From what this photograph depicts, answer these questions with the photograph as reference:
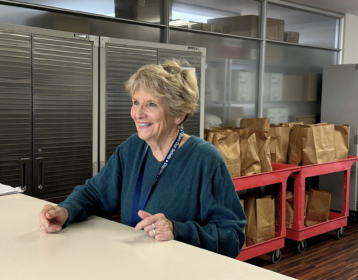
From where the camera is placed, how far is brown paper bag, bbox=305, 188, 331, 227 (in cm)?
451

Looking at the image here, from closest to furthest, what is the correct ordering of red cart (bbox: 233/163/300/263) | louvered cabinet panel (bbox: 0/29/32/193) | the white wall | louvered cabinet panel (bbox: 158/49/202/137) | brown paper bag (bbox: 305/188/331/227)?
louvered cabinet panel (bbox: 0/29/32/193) < louvered cabinet panel (bbox: 158/49/202/137) < red cart (bbox: 233/163/300/263) < brown paper bag (bbox: 305/188/331/227) < the white wall

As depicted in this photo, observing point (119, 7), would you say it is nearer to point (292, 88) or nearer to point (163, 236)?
point (292, 88)

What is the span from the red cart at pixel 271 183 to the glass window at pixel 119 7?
1.78 meters

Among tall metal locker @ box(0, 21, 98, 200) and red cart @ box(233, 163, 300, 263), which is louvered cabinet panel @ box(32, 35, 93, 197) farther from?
red cart @ box(233, 163, 300, 263)

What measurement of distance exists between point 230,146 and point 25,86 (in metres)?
1.72

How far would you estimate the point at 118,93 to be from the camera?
122 inches

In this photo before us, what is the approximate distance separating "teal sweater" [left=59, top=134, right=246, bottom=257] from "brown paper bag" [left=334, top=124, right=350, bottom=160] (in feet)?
10.7

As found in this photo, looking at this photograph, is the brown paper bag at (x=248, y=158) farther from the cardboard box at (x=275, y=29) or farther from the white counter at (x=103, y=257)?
the white counter at (x=103, y=257)

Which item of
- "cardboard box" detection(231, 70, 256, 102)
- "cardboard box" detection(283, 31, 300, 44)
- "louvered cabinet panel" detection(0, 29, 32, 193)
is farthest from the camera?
"cardboard box" detection(283, 31, 300, 44)

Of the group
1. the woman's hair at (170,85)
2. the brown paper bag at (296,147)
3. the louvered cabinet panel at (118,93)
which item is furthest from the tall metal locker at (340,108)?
the woman's hair at (170,85)

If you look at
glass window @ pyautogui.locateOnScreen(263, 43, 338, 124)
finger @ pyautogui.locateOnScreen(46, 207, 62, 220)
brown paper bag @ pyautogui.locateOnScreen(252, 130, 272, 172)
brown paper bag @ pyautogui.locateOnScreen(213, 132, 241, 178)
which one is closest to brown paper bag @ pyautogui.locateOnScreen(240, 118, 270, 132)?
brown paper bag @ pyautogui.locateOnScreen(252, 130, 272, 172)

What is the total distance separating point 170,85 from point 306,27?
442 cm

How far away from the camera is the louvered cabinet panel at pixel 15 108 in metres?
2.56

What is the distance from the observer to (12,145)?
2.63m
